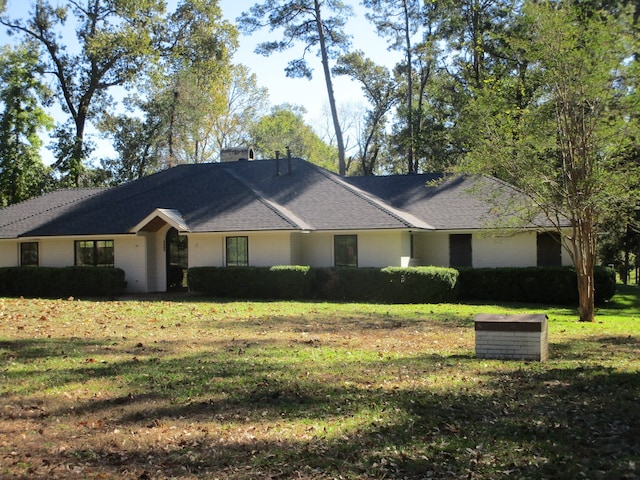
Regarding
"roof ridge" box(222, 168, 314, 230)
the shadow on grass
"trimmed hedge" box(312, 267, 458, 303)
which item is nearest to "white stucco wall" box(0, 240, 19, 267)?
"roof ridge" box(222, 168, 314, 230)

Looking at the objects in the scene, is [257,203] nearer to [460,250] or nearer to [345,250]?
[345,250]

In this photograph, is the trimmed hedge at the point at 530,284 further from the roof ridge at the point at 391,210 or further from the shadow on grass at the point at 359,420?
the shadow on grass at the point at 359,420

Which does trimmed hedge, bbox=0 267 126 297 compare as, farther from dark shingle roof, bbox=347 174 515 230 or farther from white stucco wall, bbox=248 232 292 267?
dark shingle roof, bbox=347 174 515 230

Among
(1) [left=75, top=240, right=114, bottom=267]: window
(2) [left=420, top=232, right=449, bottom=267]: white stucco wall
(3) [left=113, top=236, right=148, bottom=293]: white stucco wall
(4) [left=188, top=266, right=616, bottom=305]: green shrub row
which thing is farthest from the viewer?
(2) [left=420, top=232, right=449, bottom=267]: white stucco wall

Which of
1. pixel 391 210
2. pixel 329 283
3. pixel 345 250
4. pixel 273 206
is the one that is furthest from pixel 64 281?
pixel 391 210

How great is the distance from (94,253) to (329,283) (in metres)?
10.3

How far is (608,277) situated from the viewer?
22.4 metres

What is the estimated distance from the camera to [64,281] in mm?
24109

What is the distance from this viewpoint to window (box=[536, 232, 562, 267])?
24719 millimetres

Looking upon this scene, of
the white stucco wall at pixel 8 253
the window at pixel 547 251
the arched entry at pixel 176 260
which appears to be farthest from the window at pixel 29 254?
the window at pixel 547 251

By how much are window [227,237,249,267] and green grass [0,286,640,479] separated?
35.9 feet

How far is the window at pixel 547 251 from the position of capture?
24.7 metres

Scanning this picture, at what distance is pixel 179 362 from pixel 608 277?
1774 centimetres

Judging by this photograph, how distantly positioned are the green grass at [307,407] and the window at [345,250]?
10946 mm
